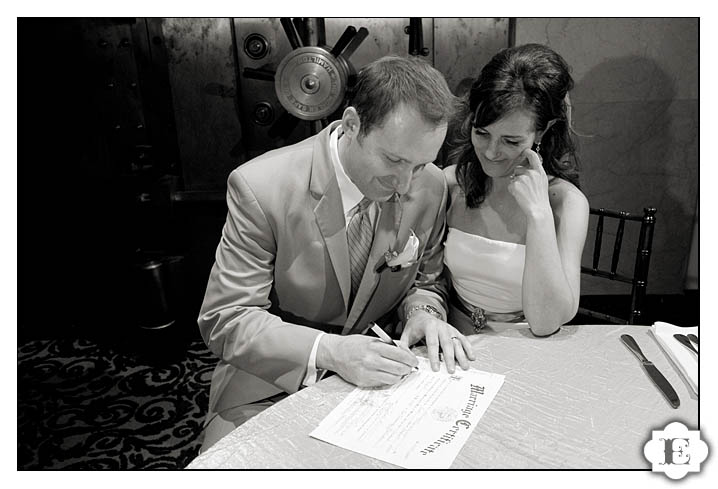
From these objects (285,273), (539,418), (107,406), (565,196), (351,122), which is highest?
(351,122)

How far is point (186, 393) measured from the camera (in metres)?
2.56

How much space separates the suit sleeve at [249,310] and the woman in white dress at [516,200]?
0.62 meters

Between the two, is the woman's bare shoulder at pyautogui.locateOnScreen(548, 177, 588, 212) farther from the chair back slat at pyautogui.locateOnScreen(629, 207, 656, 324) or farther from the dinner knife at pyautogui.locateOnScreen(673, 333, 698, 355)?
the dinner knife at pyautogui.locateOnScreen(673, 333, 698, 355)

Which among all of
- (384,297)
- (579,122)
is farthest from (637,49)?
(384,297)

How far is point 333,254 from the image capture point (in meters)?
1.35

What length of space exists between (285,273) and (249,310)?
0.53ft

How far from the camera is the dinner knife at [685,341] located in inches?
43.6

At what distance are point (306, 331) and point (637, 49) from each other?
288cm

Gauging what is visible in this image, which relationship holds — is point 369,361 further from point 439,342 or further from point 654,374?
point 654,374

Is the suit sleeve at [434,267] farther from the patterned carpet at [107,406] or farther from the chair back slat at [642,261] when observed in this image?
the patterned carpet at [107,406]

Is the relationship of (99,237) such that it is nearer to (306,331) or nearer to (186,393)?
(186,393)

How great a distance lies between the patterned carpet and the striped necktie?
1.22 m

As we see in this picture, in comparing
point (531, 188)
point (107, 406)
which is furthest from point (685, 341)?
point (107, 406)
